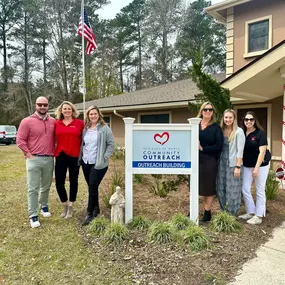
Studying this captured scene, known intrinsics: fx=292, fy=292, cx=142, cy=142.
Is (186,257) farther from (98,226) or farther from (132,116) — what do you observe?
(132,116)

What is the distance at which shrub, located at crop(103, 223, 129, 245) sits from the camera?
3707mm

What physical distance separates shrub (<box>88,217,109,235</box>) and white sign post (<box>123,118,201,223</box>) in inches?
16.6

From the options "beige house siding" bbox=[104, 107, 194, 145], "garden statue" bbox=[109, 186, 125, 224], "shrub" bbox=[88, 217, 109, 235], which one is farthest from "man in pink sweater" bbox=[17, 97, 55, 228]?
"beige house siding" bbox=[104, 107, 194, 145]

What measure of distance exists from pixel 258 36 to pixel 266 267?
755 centimetres

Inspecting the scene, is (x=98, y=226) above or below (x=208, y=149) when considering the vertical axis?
below

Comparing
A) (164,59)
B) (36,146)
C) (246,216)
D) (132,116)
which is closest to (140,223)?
(246,216)

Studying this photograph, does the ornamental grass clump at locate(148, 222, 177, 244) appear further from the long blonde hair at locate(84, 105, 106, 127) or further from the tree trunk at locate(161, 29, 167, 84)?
the tree trunk at locate(161, 29, 167, 84)

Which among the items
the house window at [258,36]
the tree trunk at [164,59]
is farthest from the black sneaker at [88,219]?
the tree trunk at [164,59]

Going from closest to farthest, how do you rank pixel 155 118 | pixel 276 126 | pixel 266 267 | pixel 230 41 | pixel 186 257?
1. pixel 266 267
2. pixel 186 257
3. pixel 276 126
4. pixel 230 41
5. pixel 155 118

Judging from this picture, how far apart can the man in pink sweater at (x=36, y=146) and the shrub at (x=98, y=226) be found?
0.89m

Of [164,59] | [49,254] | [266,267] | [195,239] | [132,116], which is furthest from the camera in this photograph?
[164,59]

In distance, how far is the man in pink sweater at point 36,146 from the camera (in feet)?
13.8

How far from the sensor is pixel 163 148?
168 inches

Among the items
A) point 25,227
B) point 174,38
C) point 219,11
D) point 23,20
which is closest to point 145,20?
point 174,38
